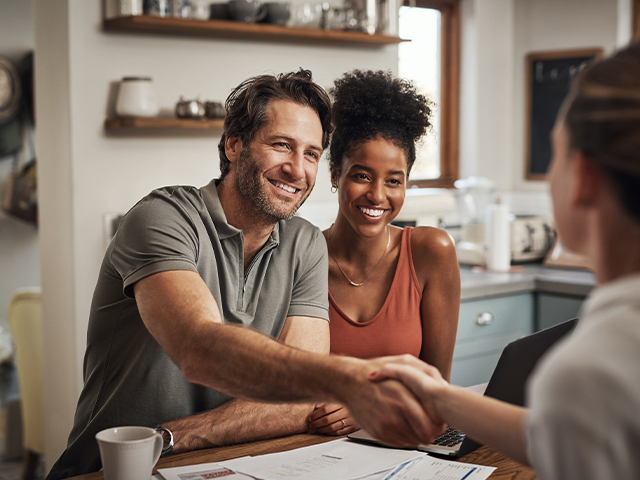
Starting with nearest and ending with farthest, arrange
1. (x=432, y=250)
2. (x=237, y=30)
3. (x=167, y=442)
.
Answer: (x=167, y=442) → (x=432, y=250) → (x=237, y=30)

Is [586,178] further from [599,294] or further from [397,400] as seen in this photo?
[397,400]

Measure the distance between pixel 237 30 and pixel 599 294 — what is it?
8.33 feet

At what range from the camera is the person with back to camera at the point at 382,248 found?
198 cm

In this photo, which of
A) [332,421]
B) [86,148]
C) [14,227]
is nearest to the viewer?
[332,421]

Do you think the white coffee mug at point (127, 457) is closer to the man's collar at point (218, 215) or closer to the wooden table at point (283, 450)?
the wooden table at point (283, 450)

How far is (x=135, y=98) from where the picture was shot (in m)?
2.76

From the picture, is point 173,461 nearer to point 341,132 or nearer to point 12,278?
point 341,132

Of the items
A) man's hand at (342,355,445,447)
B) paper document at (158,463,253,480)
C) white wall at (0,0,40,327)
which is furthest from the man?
white wall at (0,0,40,327)

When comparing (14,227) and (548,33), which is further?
(14,227)

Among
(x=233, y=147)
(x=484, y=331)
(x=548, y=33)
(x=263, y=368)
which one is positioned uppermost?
(x=548, y=33)

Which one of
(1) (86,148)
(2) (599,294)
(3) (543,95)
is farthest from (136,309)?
(3) (543,95)

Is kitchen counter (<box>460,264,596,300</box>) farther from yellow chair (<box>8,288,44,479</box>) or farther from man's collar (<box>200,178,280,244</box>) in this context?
yellow chair (<box>8,288,44,479</box>)

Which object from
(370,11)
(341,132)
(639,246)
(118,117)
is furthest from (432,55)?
(639,246)

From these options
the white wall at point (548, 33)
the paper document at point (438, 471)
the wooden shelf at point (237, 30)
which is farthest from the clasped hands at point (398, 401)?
the white wall at point (548, 33)
